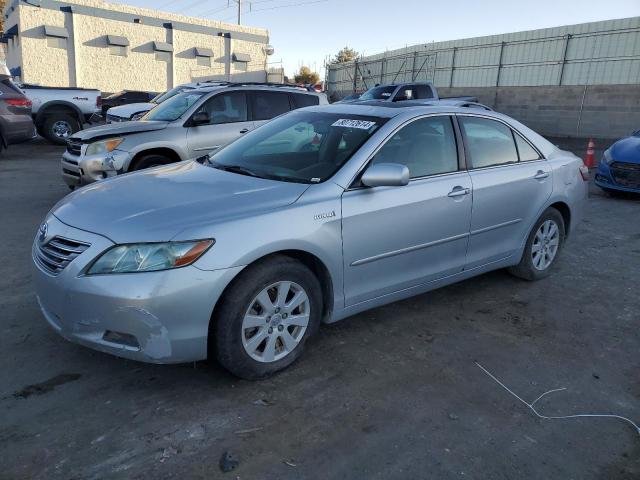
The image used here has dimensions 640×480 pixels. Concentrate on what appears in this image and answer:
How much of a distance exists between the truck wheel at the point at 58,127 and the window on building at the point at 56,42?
19121 mm

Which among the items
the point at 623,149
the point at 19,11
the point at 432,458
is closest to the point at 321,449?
the point at 432,458

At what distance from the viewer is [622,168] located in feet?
28.9

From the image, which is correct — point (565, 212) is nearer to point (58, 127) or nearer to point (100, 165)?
point (100, 165)

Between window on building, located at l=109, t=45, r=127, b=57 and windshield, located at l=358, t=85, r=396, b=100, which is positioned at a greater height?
window on building, located at l=109, t=45, r=127, b=57

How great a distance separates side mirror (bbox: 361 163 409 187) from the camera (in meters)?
3.31

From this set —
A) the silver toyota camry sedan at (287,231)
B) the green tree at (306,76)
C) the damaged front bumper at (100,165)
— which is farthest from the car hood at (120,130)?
the green tree at (306,76)

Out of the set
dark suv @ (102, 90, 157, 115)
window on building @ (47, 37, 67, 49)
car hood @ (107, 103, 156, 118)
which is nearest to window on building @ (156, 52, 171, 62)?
window on building @ (47, 37, 67, 49)

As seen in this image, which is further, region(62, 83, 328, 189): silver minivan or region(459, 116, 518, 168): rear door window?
region(62, 83, 328, 189): silver minivan

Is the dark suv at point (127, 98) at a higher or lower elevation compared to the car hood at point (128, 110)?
higher

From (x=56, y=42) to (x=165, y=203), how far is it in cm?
3244

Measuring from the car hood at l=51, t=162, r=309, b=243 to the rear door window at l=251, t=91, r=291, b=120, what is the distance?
4731mm

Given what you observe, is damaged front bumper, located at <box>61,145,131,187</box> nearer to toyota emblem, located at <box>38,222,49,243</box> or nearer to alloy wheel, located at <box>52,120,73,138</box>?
toyota emblem, located at <box>38,222,49,243</box>

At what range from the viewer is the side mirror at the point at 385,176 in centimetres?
331

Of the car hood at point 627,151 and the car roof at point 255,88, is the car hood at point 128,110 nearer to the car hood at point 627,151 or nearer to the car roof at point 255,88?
the car roof at point 255,88
